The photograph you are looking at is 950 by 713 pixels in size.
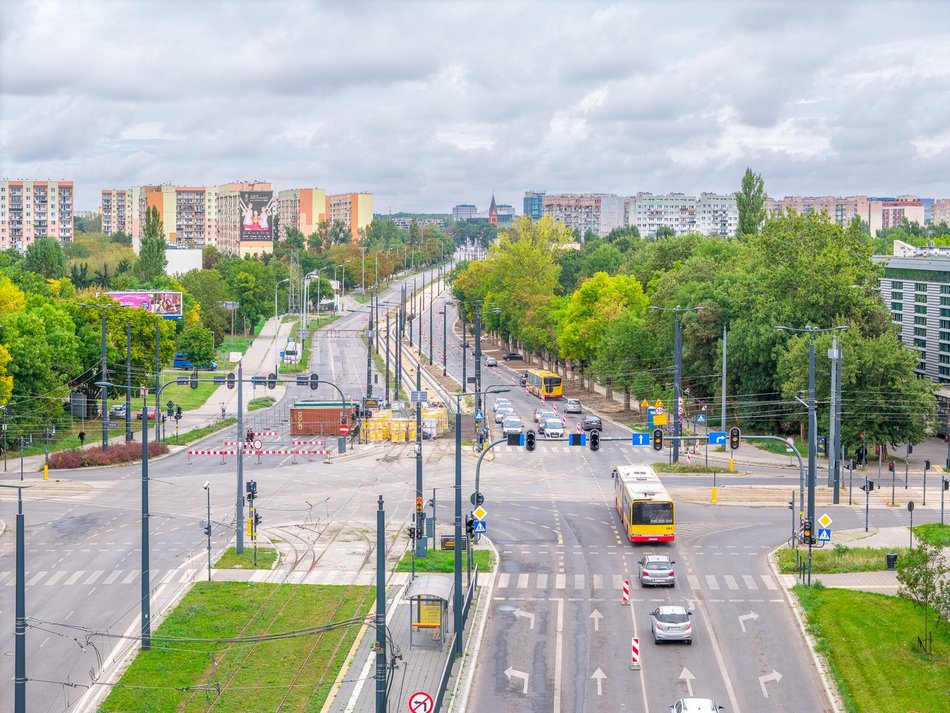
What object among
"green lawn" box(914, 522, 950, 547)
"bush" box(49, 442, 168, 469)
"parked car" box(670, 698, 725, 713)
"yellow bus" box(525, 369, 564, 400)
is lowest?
"green lawn" box(914, 522, 950, 547)

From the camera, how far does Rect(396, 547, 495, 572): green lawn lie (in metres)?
49.3

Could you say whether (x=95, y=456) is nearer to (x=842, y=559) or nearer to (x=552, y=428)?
(x=552, y=428)

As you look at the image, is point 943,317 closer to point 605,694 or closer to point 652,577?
point 652,577

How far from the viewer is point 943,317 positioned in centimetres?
9688

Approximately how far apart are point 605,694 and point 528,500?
100 feet

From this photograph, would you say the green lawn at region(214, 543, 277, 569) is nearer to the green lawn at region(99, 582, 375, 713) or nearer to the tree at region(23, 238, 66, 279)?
the green lawn at region(99, 582, 375, 713)

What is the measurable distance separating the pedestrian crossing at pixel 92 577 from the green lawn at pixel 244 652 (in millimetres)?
2024

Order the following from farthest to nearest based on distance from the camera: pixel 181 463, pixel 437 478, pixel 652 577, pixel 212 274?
pixel 212 274 < pixel 181 463 < pixel 437 478 < pixel 652 577

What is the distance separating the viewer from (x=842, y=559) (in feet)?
168

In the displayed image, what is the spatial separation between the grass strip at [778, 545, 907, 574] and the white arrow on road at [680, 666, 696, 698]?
1409cm

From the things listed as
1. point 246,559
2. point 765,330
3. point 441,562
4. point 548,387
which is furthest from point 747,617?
point 548,387

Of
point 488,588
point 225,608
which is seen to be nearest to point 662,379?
point 488,588

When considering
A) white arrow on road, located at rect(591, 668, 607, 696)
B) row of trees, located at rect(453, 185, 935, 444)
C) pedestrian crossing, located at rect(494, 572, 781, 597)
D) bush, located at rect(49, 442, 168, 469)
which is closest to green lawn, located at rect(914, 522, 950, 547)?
pedestrian crossing, located at rect(494, 572, 781, 597)

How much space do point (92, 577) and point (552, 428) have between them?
44281mm
